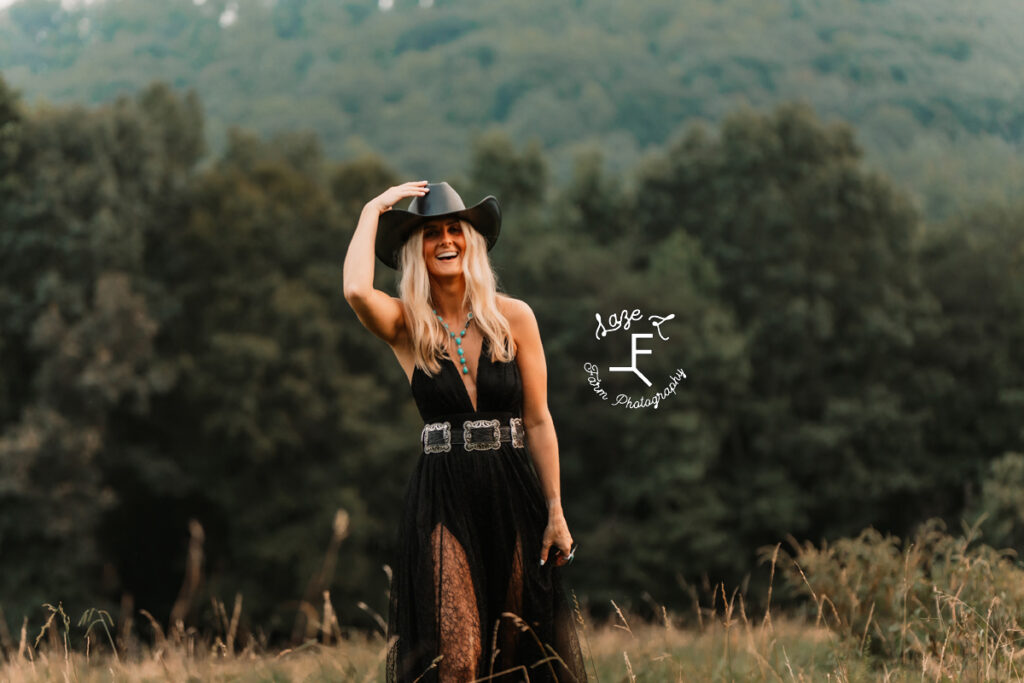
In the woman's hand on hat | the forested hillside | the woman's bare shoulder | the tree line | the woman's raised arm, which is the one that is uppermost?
the forested hillside

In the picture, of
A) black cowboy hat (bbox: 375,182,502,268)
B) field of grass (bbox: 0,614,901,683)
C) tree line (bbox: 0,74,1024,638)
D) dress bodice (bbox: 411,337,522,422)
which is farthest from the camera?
tree line (bbox: 0,74,1024,638)

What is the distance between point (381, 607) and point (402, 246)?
21.0 m

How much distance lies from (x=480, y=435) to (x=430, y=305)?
1.65 ft

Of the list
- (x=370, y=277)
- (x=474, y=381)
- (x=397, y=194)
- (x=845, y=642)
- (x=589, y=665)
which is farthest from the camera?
(x=589, y=665)

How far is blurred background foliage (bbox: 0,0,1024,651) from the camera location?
2216 cm

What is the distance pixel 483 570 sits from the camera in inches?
151

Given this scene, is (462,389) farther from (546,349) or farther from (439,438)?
(546,349)

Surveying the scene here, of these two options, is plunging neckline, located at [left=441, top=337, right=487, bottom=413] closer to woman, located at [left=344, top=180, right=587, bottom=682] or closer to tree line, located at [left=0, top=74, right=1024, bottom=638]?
woman, located at [left=344, top=180, right=587, bottom=682]

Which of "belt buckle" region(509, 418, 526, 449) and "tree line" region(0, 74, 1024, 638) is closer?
"belt buckle" region(509, 418, 526, 449)

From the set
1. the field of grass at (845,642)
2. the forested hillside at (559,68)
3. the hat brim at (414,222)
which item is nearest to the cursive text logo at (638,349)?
the forested hillside at (559,68)

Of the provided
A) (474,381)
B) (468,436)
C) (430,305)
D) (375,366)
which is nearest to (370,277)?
(430,305)

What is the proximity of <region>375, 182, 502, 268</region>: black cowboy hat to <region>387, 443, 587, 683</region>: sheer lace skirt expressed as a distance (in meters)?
0.80

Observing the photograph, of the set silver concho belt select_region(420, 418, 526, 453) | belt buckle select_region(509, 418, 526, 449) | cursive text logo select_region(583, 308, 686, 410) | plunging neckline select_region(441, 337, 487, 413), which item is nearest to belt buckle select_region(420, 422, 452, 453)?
silver concho belt select_region(420, 418, 526, 453)

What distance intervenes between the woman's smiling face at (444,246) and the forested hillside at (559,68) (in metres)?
34.0
